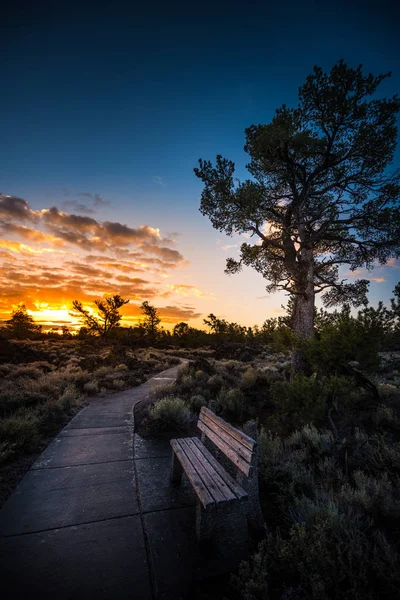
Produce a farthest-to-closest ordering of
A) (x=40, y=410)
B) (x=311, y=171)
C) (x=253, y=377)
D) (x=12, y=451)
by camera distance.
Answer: (x=253, y=377)
(x=311, y=171)
(x=40, y=410)
(x=12, y=451)

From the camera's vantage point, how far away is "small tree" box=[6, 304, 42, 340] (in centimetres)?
4166

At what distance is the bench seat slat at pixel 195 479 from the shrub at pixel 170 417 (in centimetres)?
233

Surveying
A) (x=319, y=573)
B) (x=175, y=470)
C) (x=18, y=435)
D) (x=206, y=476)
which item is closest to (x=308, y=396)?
(x=175, y=470)

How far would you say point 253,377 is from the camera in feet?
36.6

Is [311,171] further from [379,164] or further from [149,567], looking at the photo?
[149,567]

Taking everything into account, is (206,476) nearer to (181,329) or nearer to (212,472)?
(212,472)

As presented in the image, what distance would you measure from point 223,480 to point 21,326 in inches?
1938

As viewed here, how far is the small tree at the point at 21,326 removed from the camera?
41.7 meters

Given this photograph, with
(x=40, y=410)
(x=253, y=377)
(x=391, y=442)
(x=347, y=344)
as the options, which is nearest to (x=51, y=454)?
(x=40, y=410)

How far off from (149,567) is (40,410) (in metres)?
5.40

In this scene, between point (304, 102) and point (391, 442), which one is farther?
point (304, 102)

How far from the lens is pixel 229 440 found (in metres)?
3.59

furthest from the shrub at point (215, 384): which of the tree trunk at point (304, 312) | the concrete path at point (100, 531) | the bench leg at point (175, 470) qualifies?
the bench leg at point (175, 470)

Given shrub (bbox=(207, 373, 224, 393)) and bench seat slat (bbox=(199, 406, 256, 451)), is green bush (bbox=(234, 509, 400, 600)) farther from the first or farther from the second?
shrub (bbox=(207, 373, 224, 393))
